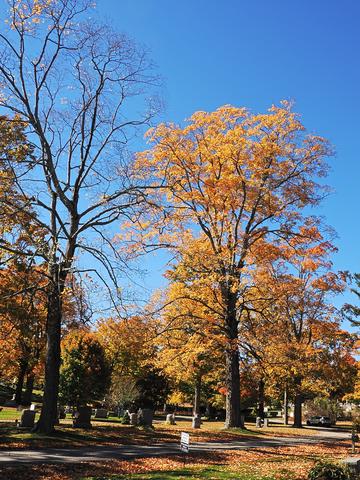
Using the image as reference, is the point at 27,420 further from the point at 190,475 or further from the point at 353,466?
the point at 353,466

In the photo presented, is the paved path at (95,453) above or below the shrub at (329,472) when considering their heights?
below

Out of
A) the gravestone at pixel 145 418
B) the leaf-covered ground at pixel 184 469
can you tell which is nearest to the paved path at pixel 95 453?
the leaf-covered ground at pixel 184 469

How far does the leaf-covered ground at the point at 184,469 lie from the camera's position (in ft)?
33.1

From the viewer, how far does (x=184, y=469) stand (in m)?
11.6

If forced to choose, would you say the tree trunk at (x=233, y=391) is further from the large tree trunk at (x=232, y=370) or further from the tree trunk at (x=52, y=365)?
the tree trunk at (x=52, y=365)

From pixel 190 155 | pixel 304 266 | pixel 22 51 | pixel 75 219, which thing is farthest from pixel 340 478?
pixel 304 266

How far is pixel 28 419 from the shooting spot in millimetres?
18531

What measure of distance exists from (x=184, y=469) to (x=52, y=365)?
288 inches

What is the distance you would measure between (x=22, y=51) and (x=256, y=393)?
4420cm

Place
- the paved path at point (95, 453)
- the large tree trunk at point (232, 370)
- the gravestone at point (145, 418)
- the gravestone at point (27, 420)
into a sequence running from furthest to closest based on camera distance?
1. the large tree trunk at point (232, 370)
2. the gravestone at point (145, 418)
3. the gravestone at point (27, 420)
4. the paved path at point (95, 453)

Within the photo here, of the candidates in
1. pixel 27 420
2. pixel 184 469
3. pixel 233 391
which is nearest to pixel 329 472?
pixel 184 469

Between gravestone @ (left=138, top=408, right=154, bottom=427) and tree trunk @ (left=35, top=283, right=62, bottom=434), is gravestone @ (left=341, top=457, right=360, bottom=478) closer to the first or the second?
tree trunk @ (left=35, top=283, right=62, bottom=434)

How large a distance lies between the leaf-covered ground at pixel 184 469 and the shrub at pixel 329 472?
75 centimetres

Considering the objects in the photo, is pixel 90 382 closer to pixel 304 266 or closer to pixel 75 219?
pixel 304 266
